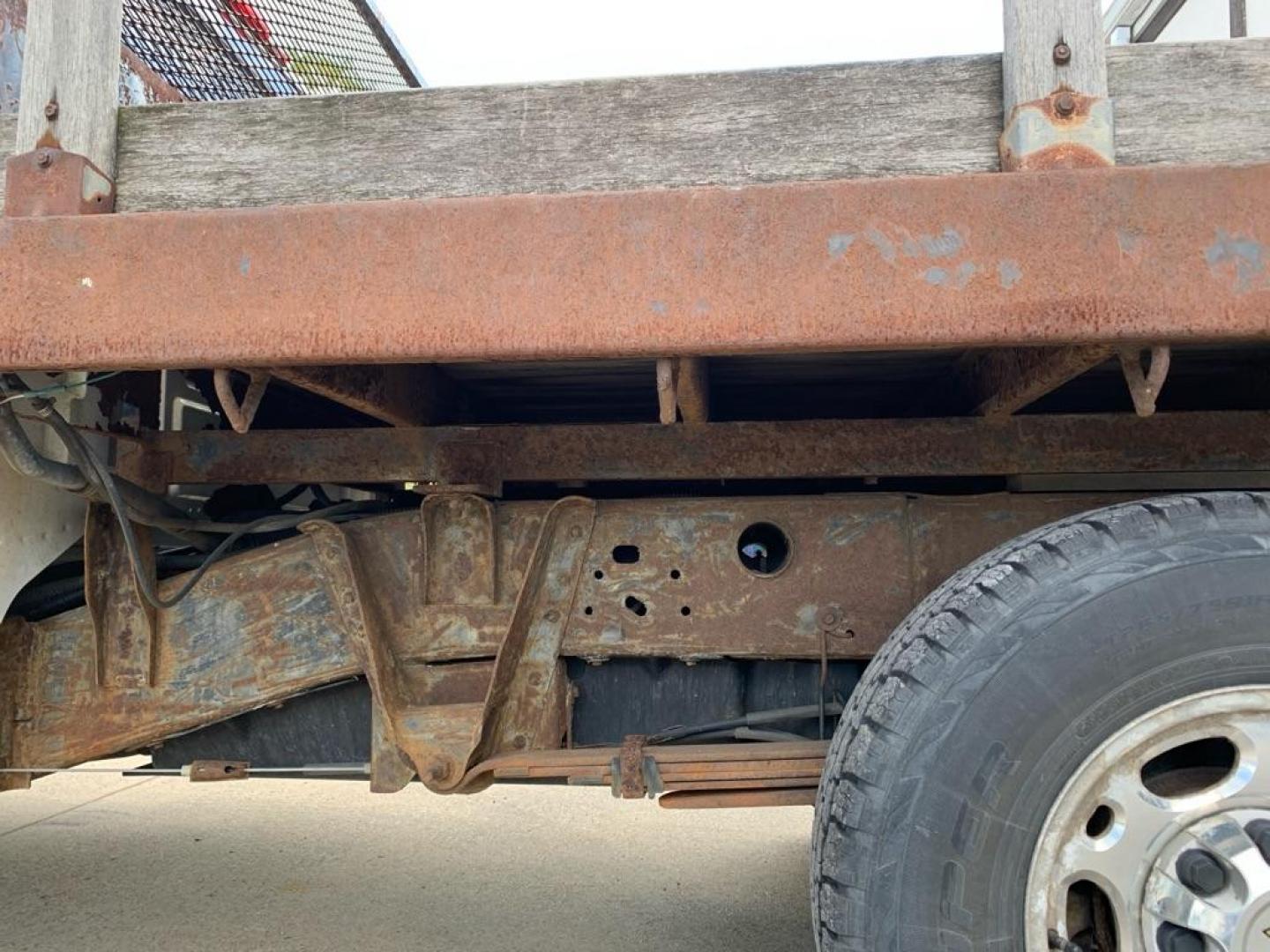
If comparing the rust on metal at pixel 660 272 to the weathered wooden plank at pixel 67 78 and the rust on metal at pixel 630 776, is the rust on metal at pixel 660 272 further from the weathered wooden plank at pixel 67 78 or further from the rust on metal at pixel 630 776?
the rust on metal at pixel 630 776

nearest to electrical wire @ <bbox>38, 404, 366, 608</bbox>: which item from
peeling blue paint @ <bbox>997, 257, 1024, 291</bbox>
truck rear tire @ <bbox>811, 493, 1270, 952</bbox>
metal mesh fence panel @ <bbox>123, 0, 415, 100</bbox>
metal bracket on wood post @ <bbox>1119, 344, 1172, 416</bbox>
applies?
metal mesh fence panel @ <bbox>123, 0, 415, 100</bbox>

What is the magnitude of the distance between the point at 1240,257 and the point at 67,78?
1.84 meters

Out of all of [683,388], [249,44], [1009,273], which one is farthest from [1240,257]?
[249,44]

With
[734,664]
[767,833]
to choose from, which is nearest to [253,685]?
[734,664]

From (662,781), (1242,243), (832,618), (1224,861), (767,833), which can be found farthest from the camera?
(767,833)

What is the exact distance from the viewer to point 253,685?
207cm

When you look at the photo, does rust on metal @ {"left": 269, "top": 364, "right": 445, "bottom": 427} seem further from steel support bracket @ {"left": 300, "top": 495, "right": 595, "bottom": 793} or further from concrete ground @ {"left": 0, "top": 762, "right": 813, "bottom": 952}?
concrete ground @ {"left": 0, "top": 762, "right": 813, "bottom": 952}

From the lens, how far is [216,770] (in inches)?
81.2

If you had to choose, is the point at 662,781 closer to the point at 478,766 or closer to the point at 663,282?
the point at 478,766

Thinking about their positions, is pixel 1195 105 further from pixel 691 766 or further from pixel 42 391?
pixel 42 391

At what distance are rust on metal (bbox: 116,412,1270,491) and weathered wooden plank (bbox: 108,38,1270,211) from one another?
25.3 inches

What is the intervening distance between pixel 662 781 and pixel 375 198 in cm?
125

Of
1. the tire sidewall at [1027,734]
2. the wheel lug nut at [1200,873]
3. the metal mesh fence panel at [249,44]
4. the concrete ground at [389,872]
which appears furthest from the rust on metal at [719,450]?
the concrete ground at [389,872]

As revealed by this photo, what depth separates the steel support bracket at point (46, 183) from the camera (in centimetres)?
142
